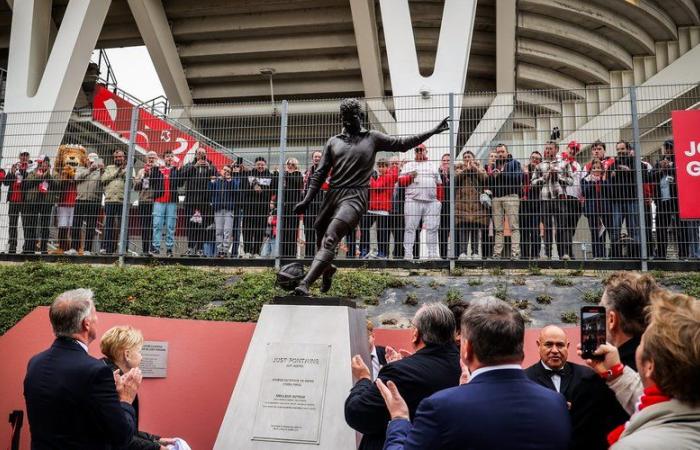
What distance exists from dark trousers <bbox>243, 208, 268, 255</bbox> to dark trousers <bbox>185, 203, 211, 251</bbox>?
66cm

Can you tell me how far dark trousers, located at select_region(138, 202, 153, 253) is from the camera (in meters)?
10.6

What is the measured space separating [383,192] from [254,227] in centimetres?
233

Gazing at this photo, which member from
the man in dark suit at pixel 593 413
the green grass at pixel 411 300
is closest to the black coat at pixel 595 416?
the man in dark suit at pixel 593 413

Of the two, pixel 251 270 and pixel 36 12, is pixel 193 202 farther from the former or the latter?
pixel 36 12

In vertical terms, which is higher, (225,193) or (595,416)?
(225,193)

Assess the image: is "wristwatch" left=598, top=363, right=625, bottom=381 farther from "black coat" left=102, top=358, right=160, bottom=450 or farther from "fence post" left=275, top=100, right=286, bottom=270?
"fence post" left=275, top=100, right=286, bottom=270

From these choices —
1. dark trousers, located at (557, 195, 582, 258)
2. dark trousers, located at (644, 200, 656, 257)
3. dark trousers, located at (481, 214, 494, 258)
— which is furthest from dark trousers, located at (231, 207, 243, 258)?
dark trousers, located at (644, 200, 656, 257)

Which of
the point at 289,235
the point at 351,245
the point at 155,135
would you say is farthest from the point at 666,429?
the point at 155,135

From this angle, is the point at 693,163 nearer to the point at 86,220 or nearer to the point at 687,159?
the point at 687,159

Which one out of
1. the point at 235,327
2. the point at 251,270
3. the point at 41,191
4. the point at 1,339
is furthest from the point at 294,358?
the point at 41,191

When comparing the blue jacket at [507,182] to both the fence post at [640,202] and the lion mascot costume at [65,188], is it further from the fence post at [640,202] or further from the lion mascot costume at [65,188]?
the lion mascot costume at [65,188]

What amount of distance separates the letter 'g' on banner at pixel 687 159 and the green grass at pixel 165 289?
4.33 metres

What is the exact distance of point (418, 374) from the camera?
324 centimetres

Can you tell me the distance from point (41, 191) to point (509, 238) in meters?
8.56
